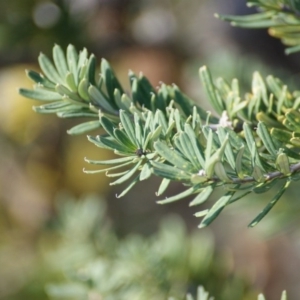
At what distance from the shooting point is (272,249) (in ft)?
2.79

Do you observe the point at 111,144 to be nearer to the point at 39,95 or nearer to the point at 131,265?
the point at 39,95

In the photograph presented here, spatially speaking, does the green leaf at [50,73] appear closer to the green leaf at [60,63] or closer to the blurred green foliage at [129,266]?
the green leaf at [60,63]

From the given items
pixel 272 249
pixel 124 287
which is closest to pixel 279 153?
pixel 124 287

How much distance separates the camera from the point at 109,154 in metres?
0.91

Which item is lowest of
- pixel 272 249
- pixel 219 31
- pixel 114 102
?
pixel 272 249

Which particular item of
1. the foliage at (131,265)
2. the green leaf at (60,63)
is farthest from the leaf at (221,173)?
the foliage at (131,265)

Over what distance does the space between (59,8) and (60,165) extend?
351 mm

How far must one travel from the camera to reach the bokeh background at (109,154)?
625 mm

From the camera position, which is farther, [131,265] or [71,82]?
[131,265]

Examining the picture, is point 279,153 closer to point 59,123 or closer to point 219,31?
point 219,31

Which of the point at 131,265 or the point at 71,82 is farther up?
the point at 71,82

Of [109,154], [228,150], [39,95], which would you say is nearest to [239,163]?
[228,150]

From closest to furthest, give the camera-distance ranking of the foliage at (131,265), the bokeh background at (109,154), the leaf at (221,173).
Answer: the leaf at (221,173)
the foliage at (131,265)
the bokeh background at (109,154)

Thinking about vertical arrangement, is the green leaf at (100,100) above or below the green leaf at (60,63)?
below
